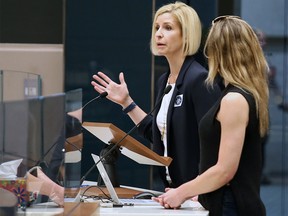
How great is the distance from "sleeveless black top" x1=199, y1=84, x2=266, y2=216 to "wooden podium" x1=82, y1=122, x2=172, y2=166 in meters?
0.46

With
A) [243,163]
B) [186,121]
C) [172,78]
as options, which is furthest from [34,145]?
[172,78]

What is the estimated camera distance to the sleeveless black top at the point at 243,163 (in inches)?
129

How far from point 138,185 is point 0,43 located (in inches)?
74.6

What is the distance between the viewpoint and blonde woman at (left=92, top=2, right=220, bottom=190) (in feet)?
13.6

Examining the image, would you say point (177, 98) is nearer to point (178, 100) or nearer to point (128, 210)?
point (178, 100)

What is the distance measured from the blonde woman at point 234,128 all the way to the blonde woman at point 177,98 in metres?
0.78

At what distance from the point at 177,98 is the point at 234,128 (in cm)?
107

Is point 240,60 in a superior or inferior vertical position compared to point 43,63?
superior

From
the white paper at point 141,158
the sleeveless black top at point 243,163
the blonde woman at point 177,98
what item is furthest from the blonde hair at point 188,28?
the sleeveless black top at point 243,163

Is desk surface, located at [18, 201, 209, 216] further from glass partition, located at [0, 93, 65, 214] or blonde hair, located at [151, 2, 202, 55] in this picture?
blonde hair, located at [151, 2, 202, 55]

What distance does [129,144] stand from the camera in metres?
3.82

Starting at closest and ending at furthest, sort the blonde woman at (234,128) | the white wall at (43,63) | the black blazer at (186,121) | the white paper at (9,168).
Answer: the white paper at (9,168) < the blonde woman at (234,128) < the black blazer at (186,121) < the white wall at (43,63)

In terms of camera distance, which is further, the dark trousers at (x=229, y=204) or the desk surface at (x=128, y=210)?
the dark trousers at (x=229, y=204)

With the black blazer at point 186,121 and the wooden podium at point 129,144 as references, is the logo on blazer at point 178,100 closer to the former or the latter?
the black blazer at point 186,121
